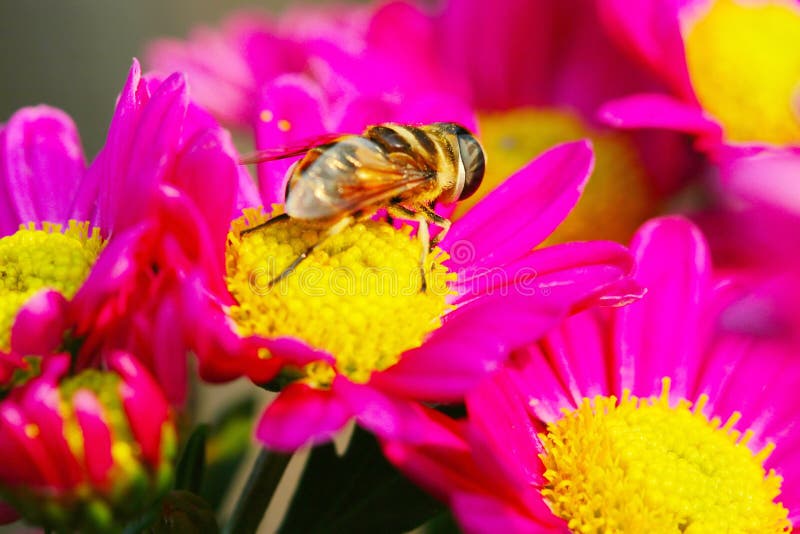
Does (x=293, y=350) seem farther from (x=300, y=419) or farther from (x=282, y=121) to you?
(x=282, y=121)

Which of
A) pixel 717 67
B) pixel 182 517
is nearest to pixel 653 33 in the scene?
pixel 717 67

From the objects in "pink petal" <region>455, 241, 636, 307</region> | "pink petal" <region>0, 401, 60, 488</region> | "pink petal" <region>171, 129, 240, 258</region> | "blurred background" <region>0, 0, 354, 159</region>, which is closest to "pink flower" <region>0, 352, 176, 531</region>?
"pink petal" <region>0, 401, 60, 488</region>

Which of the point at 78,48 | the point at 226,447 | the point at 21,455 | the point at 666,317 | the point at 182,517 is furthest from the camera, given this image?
the point at 78,48

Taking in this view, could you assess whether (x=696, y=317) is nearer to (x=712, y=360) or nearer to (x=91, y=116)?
(x=712, y=360)

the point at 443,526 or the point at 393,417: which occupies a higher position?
the point at 393,417

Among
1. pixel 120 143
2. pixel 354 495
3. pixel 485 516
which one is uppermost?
pixel 120 143

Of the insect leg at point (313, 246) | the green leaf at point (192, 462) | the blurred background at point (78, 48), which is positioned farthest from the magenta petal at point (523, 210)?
→ the blurred background at point (78, 48)

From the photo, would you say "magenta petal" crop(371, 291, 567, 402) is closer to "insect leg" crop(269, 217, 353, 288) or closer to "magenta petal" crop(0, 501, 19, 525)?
"insect leg" crop(269, 217, 353, 288)
